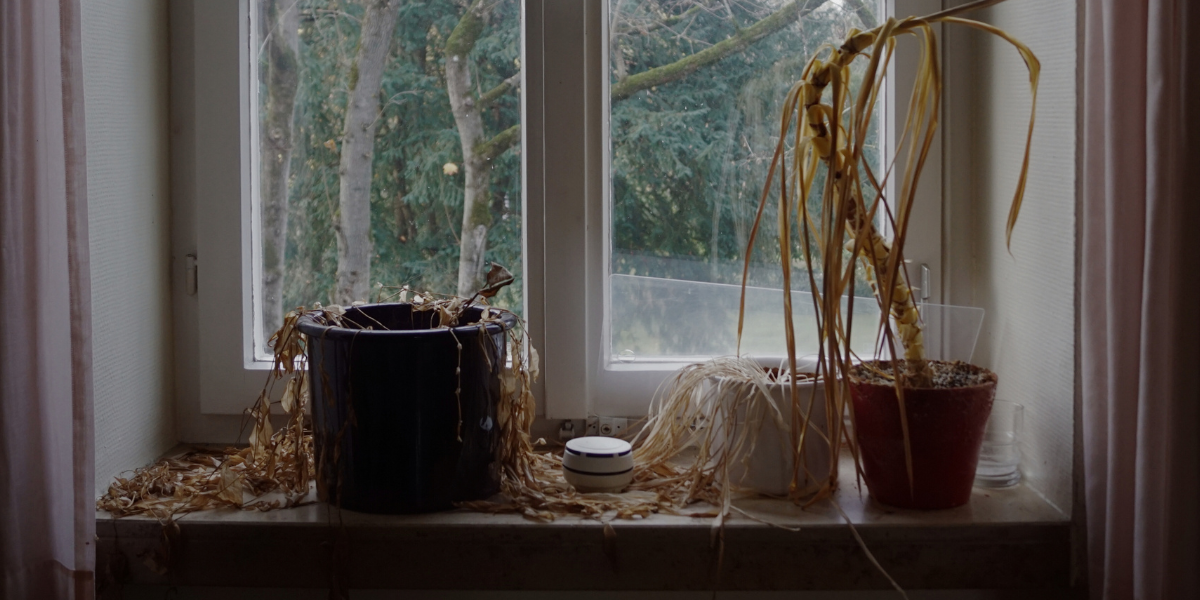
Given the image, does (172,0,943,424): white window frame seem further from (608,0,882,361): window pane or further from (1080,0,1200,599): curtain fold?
(1080,0,1200,599): curtain fold

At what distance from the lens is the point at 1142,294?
0.85m

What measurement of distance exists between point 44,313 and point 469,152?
580mm

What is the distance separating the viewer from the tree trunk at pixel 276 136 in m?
1.30

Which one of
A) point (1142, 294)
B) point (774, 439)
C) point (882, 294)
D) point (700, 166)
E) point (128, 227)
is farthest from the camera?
point (700, 166)

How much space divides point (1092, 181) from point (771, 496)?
0.48 m

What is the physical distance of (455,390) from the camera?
3.37 feet

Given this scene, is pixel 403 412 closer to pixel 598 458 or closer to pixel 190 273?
pixel 598 458

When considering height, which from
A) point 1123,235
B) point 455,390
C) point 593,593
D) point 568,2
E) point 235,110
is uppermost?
point 568,2

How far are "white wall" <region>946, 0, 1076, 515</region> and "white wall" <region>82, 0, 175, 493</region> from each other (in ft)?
3.46

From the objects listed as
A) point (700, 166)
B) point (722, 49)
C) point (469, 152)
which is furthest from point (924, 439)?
point (469, 152)

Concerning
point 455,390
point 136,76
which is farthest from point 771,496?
point 136,76

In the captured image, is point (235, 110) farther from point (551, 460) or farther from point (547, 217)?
point (551, 460)

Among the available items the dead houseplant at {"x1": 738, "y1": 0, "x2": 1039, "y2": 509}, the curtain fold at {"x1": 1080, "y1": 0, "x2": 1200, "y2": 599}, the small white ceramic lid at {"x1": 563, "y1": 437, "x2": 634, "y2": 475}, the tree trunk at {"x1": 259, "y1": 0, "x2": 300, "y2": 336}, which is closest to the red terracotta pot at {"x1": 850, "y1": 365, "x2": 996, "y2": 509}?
the dead houseplant at {"x1": 738, "y1": 0, "x2": 1039, "y2": 509}

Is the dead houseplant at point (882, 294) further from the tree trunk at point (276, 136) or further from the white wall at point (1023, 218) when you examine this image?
the tree trunk at point (276, 136)
